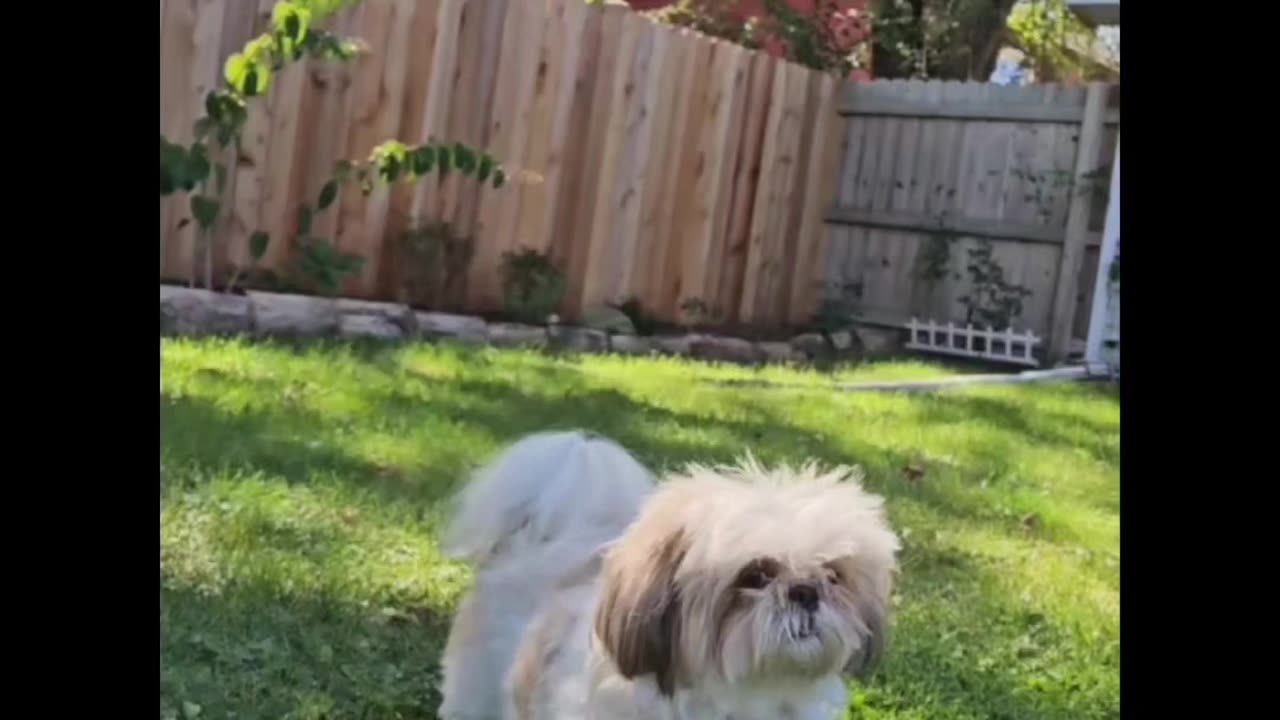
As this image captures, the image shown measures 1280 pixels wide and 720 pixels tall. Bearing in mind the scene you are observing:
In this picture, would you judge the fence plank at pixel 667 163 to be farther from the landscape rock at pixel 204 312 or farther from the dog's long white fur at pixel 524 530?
the dog's long white fur at pixel 524 530

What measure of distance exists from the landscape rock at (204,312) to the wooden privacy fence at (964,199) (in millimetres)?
1218

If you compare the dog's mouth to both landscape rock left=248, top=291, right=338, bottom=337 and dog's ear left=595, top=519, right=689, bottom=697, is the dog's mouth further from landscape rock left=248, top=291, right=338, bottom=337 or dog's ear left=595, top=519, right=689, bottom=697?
landscape rock left=248, top=291, right=338, bottom=337

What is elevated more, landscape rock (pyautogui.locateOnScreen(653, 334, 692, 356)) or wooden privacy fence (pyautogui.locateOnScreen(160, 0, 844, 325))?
wooden privacy fence (pyautogui.locateOnScreen(160, 0, 844, 325))

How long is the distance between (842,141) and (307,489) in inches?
68.9

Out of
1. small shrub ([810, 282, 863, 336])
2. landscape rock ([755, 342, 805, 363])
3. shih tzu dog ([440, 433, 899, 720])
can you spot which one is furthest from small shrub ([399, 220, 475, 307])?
shih tzu dog ([440, 433, 899, 720])

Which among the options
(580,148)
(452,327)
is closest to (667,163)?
(580,148)

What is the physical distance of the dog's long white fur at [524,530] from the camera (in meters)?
1.38

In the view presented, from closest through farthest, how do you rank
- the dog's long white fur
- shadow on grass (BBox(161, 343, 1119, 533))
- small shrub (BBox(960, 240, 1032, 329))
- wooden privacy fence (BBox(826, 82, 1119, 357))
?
the dog's long white fur → shadow on grass (BBox(161, 343, 1119, 533)) → wooden privacy fence (BBox(826, 82, 1119, 357)) → small shrub (BBox(960, 240, 1032, 329))

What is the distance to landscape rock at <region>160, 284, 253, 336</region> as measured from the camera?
8.74ft

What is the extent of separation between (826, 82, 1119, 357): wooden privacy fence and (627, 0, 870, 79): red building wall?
114mm

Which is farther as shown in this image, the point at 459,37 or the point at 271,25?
the point at 459,37
